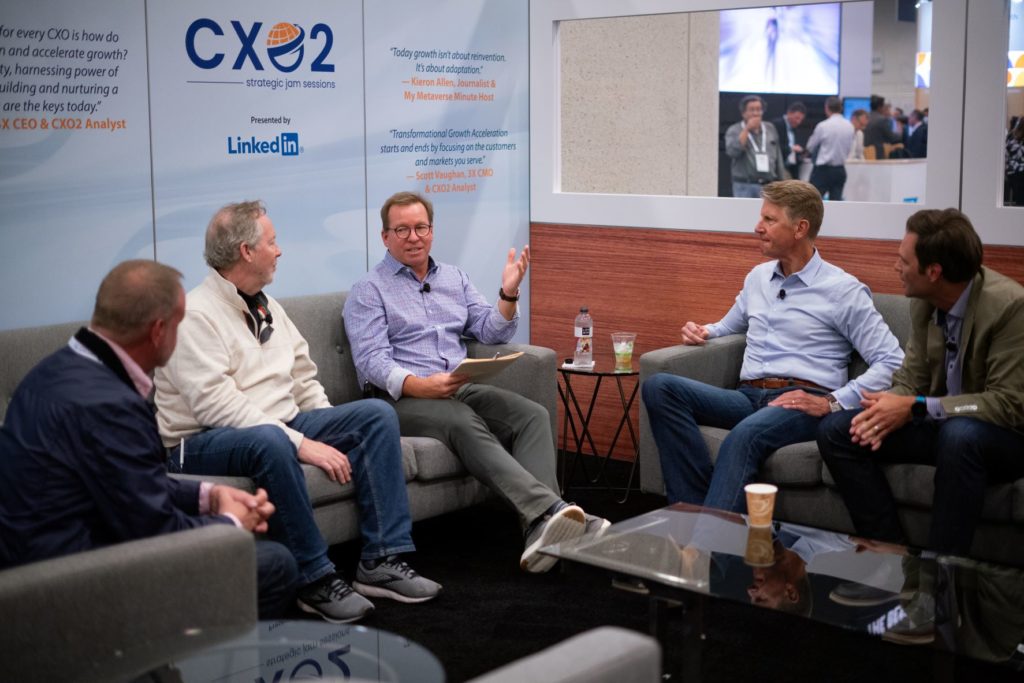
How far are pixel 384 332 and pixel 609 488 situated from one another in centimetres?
132

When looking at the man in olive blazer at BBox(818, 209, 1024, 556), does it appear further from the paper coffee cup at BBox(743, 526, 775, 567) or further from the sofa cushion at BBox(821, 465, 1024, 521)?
the paper coffee cup at BBox(743, 526, 775, 567)

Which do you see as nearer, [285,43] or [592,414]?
[285,43]

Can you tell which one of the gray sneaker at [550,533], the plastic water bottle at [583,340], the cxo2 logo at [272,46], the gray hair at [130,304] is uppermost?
the cxo2 logo at [272,46]

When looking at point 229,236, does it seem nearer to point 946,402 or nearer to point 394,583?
point 394,583

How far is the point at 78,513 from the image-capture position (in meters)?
2.58

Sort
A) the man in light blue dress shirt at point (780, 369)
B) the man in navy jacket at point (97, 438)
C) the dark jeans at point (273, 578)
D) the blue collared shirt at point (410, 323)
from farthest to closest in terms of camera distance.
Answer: the blue collared shirt at point (410, 323)
the man in light blue dress shirt at point (780, 369)
the dark jeans at point (273, 578)
the man in navy jacket at point (97, 438)

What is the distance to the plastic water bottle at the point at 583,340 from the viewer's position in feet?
16.8

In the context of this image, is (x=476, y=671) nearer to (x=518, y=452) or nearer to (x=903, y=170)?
(x=518, y=452)

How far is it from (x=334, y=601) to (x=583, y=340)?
1850mm

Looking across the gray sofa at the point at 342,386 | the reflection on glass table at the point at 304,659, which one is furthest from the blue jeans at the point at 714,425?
the reflection on glass table at the point at 304,659

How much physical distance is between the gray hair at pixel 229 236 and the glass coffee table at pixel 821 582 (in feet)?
4.99

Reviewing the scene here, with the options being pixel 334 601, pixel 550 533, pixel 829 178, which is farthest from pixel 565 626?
pixel 829 178

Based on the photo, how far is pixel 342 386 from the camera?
4676 millimetres

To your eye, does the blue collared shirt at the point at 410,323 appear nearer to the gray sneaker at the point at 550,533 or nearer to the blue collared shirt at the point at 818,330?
the gray sneaker at the point at 550,533
